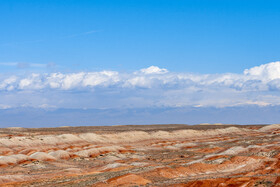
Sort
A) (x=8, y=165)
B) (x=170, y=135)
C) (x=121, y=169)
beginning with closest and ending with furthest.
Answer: (x=121, y=169) → (x=8, y=165) → (x=170, y=135)

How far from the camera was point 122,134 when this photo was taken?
96312 mm

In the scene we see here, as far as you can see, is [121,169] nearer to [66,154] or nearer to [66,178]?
[66,178]

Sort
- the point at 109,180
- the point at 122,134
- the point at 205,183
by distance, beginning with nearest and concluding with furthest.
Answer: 1. the point at 205,183
2. the point at 109,180
3. the point at 122,134

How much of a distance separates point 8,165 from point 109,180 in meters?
24.3

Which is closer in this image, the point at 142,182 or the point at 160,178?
the point at 142,182

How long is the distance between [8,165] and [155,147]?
3340 centimetres

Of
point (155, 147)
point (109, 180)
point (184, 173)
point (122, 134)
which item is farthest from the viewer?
point (122, 134)

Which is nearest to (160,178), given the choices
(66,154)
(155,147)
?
(66,154)

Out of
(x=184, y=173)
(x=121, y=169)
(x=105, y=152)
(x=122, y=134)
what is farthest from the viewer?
(x=122, y=134)

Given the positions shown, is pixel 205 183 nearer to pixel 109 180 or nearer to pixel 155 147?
pixel 109 180

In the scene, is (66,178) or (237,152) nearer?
(66,178)

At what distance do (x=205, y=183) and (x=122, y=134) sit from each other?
226 feet

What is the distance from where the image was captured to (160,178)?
116 feet

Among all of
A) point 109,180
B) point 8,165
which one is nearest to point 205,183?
point 109,180
